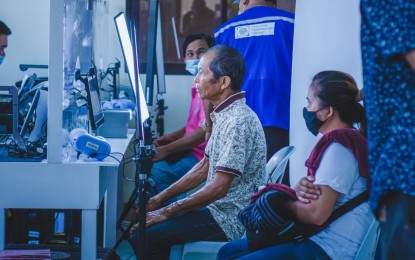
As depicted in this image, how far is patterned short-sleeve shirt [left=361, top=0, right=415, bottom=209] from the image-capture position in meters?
1.21

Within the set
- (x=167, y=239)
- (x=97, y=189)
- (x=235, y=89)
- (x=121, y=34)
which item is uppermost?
(x=121, y=34)

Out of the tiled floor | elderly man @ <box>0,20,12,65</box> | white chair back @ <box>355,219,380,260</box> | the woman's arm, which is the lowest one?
the tiled floor

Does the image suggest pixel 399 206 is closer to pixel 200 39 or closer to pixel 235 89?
pixel 235 89

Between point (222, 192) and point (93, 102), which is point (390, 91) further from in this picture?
point (93, 102)

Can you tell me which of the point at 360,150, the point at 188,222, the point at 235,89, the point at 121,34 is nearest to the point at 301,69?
the point at 235,89

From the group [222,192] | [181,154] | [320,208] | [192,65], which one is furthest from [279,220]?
[192,65]

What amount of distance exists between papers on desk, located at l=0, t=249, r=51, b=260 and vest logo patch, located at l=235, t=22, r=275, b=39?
1661 mm

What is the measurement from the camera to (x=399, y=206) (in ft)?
4.09

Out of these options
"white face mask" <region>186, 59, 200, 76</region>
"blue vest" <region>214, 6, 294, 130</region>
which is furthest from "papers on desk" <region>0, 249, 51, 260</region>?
"white face mask" <region>186, 59, 200, 76</region>

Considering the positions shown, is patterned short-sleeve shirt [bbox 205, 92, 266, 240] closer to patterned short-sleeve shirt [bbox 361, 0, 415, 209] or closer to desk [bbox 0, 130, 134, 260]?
desk [bbox 0, 130, 134, 260]

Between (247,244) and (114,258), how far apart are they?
1.33m

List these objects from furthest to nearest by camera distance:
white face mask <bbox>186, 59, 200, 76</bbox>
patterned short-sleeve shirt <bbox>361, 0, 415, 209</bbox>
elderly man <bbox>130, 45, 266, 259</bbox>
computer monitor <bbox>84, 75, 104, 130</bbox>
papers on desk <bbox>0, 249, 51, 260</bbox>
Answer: white face mask <bbox>186, 59, 200, 76</bbox>
computer monitor <bbox>84, 75, 104, 130</bbox>
papers on desk <bbox>0, 249, 51, 260</bbox>
elderly man <bbox>130, 45, 266, 259</bbox>
patterned short-sleeve shirt <bbox>361, 0, 415, 209</bbox>

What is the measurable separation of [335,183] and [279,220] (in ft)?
0.71

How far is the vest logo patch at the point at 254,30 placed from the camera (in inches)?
146
